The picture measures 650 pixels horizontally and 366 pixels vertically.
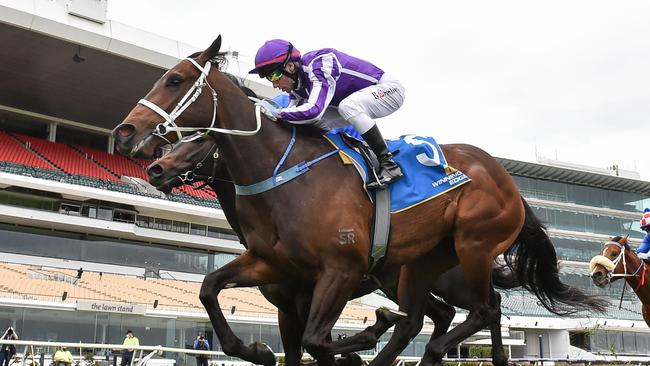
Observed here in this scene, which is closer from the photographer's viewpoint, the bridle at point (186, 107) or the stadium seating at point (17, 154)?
the bridle at point (186, 107)

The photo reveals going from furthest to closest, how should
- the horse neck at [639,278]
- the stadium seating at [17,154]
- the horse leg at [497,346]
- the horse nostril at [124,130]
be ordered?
the stadium seating at [17,154], the horse neck at [639,278], the horse leg at [497,346], the horse nostril at [124,130]

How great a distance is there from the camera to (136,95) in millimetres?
28391

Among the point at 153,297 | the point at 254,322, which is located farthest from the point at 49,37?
the point at 254,322

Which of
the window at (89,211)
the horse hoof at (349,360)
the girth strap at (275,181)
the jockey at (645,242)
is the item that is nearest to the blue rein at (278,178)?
the girth strap at (275,181)

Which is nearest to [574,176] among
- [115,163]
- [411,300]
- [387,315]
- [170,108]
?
[115,163]

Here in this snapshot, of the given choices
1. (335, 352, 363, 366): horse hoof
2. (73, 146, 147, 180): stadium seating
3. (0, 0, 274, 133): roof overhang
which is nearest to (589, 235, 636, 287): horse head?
(335, 352, 363, 366): horse hoof

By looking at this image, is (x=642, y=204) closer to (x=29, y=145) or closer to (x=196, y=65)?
(x=29, y=145)

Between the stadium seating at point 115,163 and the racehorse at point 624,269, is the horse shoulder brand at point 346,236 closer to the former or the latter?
the racehorse at point 624,269

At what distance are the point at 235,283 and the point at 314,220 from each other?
2.12ft

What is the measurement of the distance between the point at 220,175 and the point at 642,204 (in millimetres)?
54215

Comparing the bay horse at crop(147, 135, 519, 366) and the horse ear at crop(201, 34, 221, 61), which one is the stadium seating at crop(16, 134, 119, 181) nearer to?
the bay horse at crop(147, 135, 519, 366)

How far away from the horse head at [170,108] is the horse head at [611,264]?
6776 millimetres

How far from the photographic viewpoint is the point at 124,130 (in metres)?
3.87

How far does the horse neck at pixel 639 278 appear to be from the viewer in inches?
360
